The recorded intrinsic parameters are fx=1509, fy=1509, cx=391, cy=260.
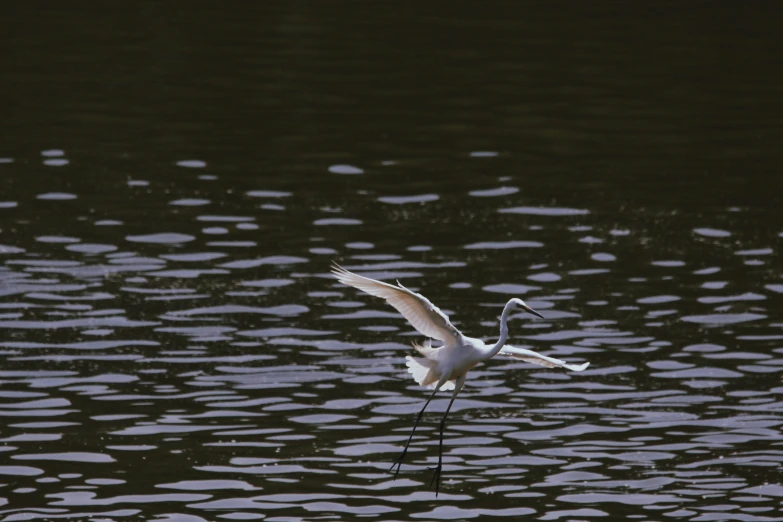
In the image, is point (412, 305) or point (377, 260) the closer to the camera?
point (412, 305)

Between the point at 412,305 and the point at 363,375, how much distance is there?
4.74m

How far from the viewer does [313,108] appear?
25.7 metres

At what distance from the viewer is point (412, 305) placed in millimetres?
11664

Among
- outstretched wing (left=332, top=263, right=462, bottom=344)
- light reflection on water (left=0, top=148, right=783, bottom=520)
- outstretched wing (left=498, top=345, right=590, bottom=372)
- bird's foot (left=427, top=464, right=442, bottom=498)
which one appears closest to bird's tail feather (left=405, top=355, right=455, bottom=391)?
outstretched wing (left=332, top=263, right=462, bottom=344)

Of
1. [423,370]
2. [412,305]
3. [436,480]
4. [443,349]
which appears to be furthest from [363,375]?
[412,305]

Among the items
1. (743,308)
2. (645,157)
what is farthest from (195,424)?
(645,157)

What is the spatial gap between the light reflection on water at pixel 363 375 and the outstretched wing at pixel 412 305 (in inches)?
78.3

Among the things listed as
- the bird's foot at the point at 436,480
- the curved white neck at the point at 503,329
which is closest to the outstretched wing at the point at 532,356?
the curved white neck at the point at 503,329

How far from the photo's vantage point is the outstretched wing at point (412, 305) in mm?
11047

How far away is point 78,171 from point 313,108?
4.91m

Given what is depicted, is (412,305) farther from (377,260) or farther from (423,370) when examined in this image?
(377,260)

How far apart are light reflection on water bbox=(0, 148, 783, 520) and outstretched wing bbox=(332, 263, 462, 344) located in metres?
1.99

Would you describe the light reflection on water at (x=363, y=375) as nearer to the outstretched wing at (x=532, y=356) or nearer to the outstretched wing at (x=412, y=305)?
the outstretched wing at (x=532, y=356)

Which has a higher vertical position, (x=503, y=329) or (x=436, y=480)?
(x=503, y=329)
